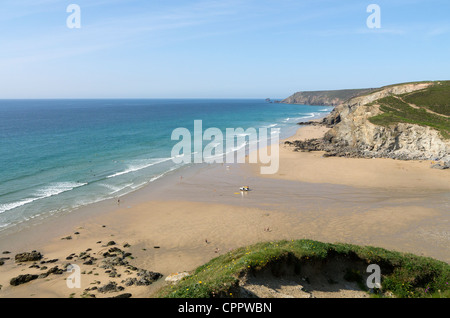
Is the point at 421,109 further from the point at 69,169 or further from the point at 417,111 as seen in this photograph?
the point at 69,169

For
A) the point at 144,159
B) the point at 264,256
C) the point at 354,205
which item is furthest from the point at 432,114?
the point at 264,256

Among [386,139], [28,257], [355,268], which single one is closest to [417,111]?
[386,139]

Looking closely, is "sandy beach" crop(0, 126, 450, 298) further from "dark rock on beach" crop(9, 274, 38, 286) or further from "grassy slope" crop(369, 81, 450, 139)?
"grassy slope" crop(369, 81, 450, 139)

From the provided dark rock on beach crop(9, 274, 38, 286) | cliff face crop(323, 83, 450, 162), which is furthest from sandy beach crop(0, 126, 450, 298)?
cliff face crop(323, 83, 450, 162)

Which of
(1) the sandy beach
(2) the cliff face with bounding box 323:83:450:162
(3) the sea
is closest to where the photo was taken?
(1) the sandy beach

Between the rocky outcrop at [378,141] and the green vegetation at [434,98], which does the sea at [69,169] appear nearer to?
the rocky outcrop at [378,141]

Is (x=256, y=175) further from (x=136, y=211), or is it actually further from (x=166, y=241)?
(x=166, y=241)
